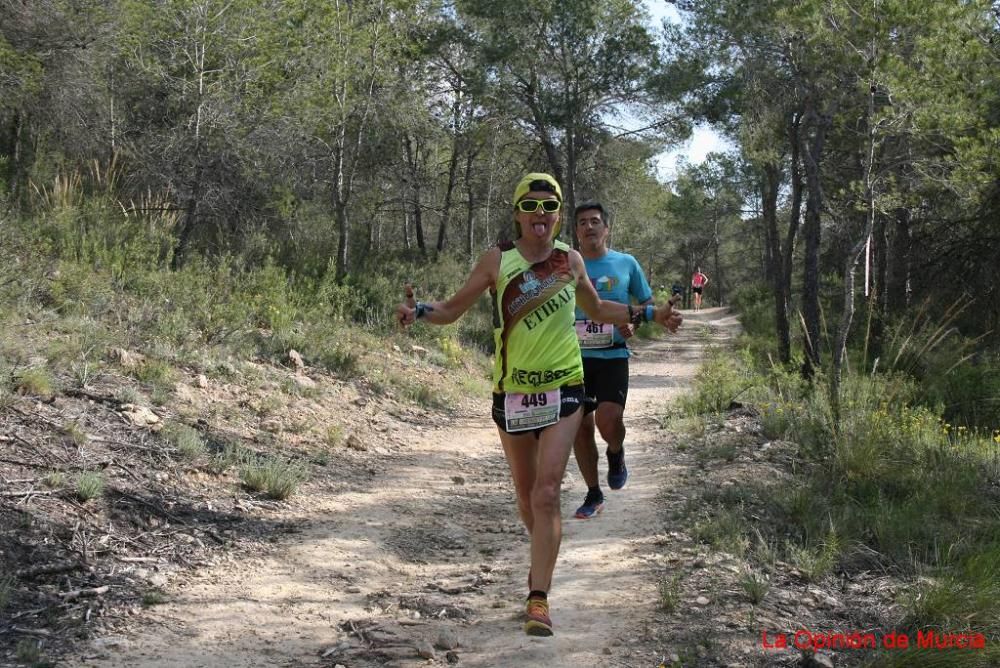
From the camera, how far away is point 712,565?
466cm

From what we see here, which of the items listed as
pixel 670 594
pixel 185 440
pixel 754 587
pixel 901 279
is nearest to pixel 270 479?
pixel 185 440

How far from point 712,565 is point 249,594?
2.51m

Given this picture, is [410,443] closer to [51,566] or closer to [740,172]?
[51,566]

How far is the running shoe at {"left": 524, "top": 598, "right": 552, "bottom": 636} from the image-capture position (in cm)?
375

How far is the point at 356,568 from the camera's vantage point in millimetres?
4949

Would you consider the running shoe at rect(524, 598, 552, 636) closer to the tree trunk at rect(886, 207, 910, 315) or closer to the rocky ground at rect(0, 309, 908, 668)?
the rocky ground at rect(0, 309, 908, 668)

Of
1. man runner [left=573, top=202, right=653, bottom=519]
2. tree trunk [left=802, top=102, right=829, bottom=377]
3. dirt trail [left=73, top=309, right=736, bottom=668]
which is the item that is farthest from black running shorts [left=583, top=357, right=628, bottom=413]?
tree trunk [left=802, top=102, right=829, bottom=377]

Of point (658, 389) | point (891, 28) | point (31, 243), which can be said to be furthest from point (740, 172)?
point (31, 243)

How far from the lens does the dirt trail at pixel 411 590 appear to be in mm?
3713

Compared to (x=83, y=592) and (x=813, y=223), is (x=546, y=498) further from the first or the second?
(x=813, y=223)

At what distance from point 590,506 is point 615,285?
155 cm

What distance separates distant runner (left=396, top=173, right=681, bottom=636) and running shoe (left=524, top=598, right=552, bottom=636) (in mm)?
44

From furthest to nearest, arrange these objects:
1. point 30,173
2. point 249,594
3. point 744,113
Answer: point 744,113 < point 30,173 < point 249,594

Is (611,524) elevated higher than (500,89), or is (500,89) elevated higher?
(500,89)
